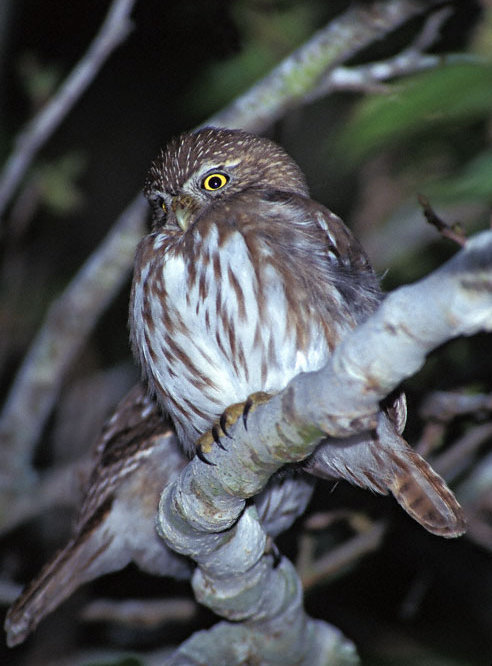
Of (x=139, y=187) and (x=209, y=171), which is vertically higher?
(x=209, y=171)

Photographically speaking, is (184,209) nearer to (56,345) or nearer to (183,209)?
(183,209)

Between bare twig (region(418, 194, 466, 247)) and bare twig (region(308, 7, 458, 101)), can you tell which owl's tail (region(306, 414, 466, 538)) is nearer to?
bare twig (region(418, 194, 466, 247))

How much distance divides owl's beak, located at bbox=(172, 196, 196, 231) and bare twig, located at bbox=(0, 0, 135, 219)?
1575 millimetres

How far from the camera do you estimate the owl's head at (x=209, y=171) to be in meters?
3.33

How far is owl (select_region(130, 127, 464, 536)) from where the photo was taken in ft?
9.74

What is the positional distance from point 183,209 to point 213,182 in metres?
0.20

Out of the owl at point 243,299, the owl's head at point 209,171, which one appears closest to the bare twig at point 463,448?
the owl at point 243,299

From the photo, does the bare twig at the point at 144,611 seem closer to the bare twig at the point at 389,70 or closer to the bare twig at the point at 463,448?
the bare twig at the point at 463,448

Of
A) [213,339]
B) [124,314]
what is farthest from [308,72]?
[124,314]

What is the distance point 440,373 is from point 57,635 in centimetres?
277

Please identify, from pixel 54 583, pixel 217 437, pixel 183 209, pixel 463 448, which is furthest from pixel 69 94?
pixel 463 448

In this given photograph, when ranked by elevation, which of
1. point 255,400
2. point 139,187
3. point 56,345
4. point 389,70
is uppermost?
point 255,400

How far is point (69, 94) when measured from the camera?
4.61 metres

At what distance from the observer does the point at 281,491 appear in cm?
377
